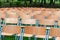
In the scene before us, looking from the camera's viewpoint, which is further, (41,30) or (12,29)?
(12,29)

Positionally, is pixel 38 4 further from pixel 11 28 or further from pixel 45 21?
pixel 11 28

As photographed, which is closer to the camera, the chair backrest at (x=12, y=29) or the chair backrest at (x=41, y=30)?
the chair backrest at (x=41, y=30)

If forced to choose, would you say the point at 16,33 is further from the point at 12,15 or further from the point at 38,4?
the point at 38,4

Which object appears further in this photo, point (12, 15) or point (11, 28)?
point (12, 15)

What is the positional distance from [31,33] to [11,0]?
21512 mm

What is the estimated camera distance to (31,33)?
8.12 m

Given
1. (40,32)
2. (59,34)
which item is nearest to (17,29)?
(40,32)

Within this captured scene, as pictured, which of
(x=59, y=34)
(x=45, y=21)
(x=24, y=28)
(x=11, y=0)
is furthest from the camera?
(x=11, y=0)

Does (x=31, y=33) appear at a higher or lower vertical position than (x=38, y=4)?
higher

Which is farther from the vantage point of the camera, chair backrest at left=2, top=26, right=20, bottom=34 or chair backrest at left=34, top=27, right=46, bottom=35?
chair backrest at left=2, top=26, right=20, bottom=34

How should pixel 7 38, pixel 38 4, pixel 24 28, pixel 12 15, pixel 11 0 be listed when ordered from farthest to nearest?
pixel 11 0
pixel 38 4
pixel 12 15
pixel 7 38
pixel 24 28

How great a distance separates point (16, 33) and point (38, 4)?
1837 cm

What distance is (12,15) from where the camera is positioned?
11.8 m

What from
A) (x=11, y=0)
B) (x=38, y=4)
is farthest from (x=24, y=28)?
(x=11, y=0)
